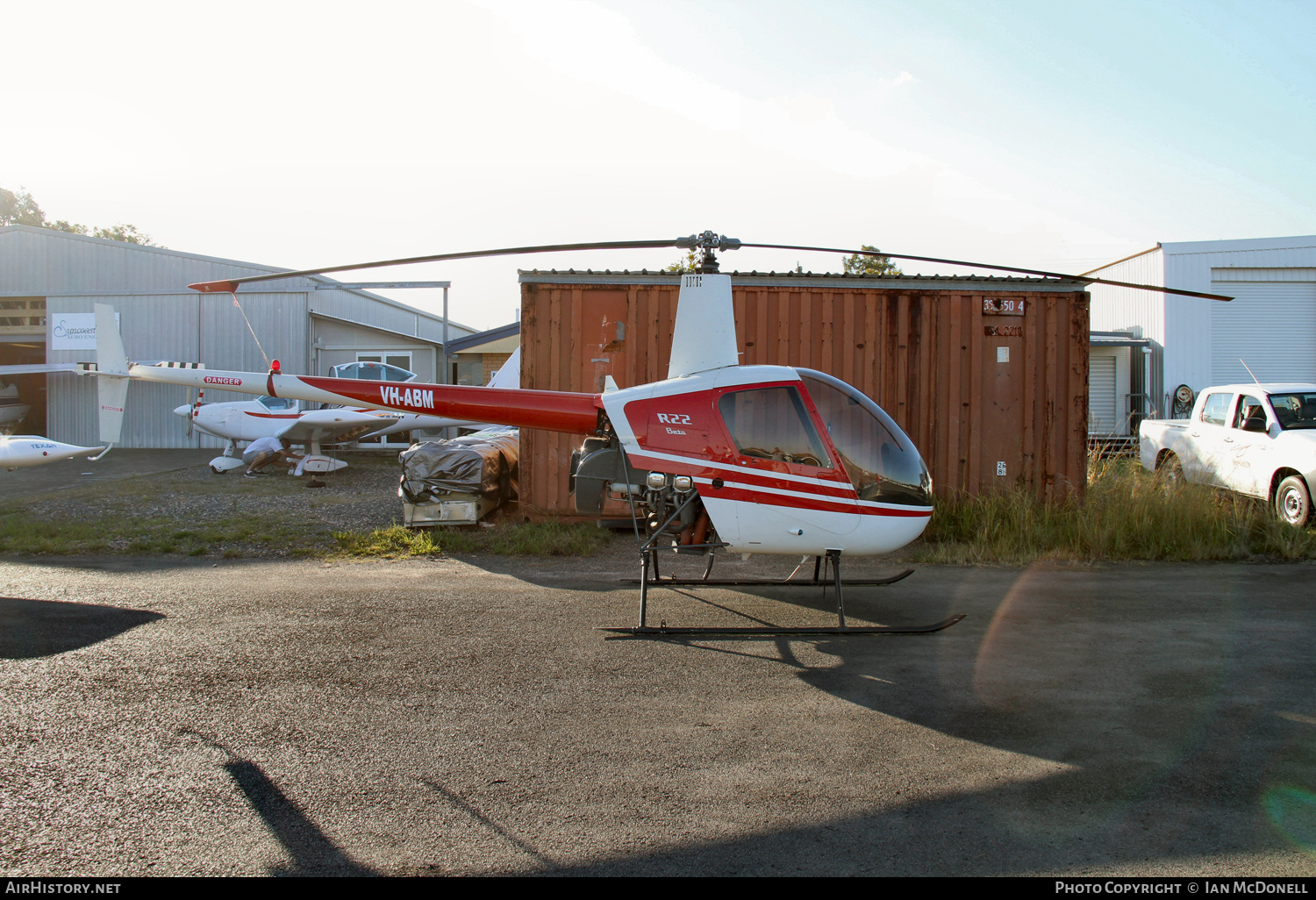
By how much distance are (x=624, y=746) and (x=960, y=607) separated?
3478 millimetres

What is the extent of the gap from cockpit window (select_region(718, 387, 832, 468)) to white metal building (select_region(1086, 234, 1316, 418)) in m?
18.1

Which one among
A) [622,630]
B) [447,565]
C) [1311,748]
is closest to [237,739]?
[622,630]

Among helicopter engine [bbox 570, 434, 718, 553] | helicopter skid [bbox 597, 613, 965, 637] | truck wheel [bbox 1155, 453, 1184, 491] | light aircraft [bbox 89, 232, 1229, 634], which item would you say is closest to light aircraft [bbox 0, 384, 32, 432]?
light aircraft [bbox 89, 232, 1229, 634]

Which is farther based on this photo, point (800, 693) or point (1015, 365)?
point (1015, 365)

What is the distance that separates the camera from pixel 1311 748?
329cm

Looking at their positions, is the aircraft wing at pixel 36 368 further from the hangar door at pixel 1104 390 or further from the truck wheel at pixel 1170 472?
the hangar door at pixel 1104 390

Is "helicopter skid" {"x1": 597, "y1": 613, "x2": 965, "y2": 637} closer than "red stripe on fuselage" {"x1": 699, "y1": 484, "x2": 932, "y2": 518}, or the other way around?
"helicopter skid" {"x1": 597, "y1": 613, "x2": 965, "y2": 637}

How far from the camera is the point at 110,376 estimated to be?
943 centimetres

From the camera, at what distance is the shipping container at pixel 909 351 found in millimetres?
9023

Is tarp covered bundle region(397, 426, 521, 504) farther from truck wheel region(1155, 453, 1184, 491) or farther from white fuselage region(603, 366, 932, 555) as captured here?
truck wheel region(1155, 453, 1184, 491)

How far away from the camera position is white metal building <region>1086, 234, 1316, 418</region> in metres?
19.1

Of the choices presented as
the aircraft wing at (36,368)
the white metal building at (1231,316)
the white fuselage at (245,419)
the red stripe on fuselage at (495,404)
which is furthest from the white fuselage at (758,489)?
the aircraft wing at (36,368)

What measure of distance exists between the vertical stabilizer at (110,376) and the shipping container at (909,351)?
516 centimetres

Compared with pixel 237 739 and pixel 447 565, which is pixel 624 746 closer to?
pixel 237 739
